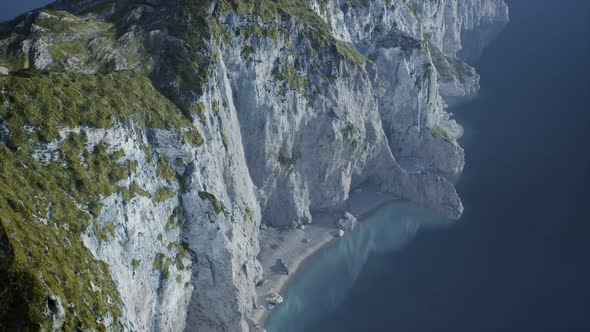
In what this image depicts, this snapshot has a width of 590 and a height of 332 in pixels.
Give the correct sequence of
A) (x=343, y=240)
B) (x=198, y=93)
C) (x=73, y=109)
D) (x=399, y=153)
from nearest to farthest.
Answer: (x=73, y=109), (x=198, y=93), (x=343, y=240), (x=399, y=153)

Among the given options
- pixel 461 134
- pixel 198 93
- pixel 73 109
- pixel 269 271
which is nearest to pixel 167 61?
pixel 198 93

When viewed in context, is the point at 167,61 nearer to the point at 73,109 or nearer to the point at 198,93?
the point at 198,93

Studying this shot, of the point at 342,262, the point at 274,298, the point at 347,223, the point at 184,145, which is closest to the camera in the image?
the point at 184,145

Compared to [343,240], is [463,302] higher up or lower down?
lower down

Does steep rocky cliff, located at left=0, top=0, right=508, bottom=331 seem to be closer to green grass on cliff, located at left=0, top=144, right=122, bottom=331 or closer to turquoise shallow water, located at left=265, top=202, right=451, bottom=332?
green grass on cliff, located at left=0, top=144, right=122, bottom=331

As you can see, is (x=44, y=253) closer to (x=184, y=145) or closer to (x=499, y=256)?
(x=184, y=145)

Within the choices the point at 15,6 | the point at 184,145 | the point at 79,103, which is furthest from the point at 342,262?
the point at 15,6

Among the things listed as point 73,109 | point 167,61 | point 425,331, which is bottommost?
point 425,331

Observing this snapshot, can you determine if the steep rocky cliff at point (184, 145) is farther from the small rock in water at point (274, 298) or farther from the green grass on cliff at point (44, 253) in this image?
the small rock in water at point (274, 298)
